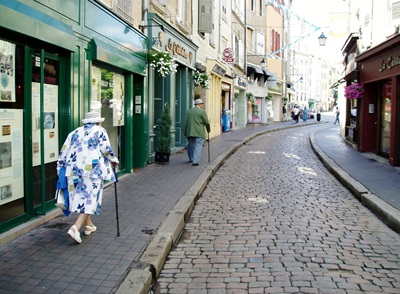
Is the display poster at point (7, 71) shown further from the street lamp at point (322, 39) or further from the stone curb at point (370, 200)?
the street lamp at point (322, 39)

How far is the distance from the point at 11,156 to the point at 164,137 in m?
6.44

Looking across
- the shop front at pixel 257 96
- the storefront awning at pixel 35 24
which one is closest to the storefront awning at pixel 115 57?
the storefront awning at pixel 35 24

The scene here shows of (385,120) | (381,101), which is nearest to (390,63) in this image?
(385,120)

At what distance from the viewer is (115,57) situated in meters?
9.06

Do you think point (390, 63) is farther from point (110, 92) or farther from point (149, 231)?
point (149, 231)

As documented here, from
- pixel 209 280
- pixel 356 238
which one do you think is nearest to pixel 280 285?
pixel 209 280

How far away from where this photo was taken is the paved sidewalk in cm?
430

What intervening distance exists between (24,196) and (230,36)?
2237 cm

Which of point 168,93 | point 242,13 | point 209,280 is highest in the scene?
point 242,13

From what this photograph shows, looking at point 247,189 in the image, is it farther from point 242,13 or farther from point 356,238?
point 242,13

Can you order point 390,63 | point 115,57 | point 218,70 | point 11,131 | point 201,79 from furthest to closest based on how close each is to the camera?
point 218,70, point 201,79, point 390,63, point 115,57, point 11,131

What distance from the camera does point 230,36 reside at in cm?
2689

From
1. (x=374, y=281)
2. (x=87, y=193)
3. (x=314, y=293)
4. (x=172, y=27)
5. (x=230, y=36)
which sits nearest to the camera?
(x=314, y=293)

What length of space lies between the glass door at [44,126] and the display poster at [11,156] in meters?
0.32
